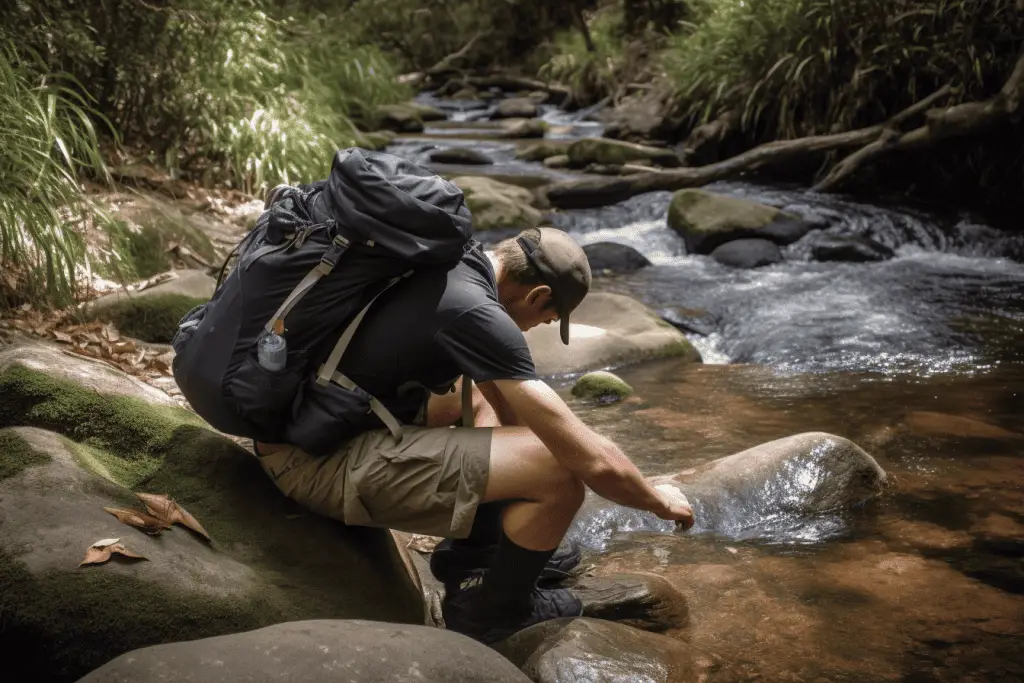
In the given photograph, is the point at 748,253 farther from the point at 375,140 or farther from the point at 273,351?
the point at 273,351

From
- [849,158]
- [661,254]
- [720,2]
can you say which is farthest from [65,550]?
[720,2]

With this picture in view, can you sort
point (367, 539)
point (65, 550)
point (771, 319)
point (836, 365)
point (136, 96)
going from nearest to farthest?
1. point (65, 550)
2. point (367, 539)
3. point (836, 365)
4. point (771, 319)
5. point (136, 96)

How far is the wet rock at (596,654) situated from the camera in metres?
2.73

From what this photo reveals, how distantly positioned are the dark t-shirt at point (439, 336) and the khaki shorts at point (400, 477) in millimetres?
166

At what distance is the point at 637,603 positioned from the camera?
328 centimetres

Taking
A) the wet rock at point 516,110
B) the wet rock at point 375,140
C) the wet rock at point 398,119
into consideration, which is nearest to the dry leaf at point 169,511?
the wet rock at point 375,140

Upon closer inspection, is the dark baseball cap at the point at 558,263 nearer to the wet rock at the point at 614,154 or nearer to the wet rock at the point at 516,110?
the wet rock at the point at 614,154

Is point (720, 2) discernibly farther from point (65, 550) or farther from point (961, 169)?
point (65, 550)

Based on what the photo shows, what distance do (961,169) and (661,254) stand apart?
352cm

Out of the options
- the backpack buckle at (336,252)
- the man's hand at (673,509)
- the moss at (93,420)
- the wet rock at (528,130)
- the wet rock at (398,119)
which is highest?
the wet rock at (398,119)

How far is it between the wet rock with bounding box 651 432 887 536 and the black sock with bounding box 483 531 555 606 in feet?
4.03

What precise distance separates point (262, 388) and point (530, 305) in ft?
2.70

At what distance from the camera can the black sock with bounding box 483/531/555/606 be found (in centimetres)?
290

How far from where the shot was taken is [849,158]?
1042cm
